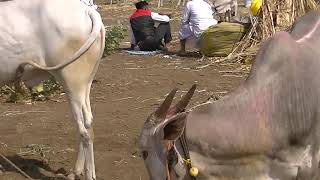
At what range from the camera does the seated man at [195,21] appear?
13.6 metres

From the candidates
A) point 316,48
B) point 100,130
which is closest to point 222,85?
point 100,130

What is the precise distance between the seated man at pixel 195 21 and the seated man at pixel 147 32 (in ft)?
1.77

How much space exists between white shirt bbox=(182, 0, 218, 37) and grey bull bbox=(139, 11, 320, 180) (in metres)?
Answer: 9.59

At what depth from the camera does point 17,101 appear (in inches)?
373

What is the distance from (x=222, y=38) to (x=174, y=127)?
367 inches

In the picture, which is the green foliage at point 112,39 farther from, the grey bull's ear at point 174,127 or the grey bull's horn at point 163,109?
the grey bull's ear at point 174,127

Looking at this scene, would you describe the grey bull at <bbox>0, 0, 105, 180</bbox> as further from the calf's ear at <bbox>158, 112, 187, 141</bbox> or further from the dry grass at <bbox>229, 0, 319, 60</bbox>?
the dry grass at <bbox>229, 0, 319, 60</bbox>

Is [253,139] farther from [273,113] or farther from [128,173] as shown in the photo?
[128,173]

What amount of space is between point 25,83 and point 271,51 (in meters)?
3.31

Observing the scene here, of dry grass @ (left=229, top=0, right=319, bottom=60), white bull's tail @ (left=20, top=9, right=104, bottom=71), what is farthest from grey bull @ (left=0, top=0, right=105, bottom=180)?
dry grass @ (left=229, top=0, right=319, bottom=60)

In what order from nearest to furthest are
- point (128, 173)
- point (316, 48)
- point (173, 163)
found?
point (173, 163)
point (316, 48)
point (128, 173)

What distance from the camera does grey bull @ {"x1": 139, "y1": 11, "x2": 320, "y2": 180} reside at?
3799 millimetres

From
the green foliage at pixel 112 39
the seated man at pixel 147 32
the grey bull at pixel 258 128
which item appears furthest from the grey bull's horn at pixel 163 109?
the seated man at pixel 147 32

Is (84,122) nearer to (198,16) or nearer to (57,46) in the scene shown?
(57,46)
